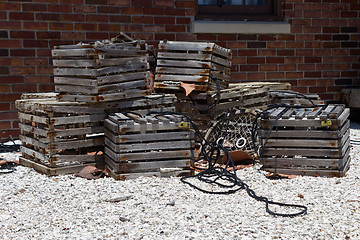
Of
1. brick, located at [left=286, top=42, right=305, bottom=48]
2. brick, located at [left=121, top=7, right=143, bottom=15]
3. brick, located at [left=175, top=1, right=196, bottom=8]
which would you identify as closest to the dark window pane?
brick, located at [left=286, top=42, right=305, bottom=48]

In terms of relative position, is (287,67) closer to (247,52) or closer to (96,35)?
(247,52)

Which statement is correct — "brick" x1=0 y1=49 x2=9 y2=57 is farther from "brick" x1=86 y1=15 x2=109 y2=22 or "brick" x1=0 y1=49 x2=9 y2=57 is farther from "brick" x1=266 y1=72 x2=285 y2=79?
"brick" x1=266 y1=72 x2=285 y2=79

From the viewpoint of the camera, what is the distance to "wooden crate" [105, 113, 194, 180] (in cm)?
434

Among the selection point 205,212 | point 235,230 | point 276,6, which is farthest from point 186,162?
point 276,6

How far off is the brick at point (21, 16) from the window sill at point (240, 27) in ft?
7.80

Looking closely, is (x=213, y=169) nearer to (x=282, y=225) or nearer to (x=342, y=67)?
(x=282, y=225)

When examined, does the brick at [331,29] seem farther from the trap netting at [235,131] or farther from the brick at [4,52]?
the brick at [4,52]

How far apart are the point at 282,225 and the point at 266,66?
4.74m

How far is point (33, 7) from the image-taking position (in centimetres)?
645

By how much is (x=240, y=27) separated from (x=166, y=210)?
455 cm

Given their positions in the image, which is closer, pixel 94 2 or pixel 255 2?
pixel 94 2

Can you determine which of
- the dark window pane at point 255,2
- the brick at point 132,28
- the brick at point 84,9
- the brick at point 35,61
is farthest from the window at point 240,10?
the brick at point 35,61

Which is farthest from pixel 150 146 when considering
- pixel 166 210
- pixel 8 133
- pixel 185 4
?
pixel 185 4

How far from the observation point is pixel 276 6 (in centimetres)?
775
